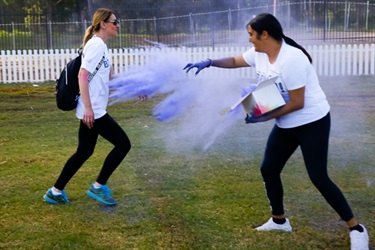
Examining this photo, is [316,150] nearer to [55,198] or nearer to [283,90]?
[283,90]

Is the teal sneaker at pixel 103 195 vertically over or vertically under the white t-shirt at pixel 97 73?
under

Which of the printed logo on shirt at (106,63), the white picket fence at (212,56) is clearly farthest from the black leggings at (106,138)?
the white picket fence at (212,56)

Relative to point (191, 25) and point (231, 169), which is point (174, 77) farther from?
point (191, 25)

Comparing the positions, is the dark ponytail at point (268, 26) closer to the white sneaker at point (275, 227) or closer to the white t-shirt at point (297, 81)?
the white t-shirt at point (297, 81)

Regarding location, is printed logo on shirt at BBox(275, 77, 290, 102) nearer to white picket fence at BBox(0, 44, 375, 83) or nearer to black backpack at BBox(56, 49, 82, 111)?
black backpack at BBox(56, 49, 82, 111)

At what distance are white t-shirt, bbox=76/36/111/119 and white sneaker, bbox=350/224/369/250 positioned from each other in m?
2.41

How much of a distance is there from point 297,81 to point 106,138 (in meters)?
2.02

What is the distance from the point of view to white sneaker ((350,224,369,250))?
4816 millimetres

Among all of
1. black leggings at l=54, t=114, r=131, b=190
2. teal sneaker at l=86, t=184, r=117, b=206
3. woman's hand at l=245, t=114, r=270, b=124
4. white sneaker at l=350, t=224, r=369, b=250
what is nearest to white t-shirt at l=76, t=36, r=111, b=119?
black leggings at l=54, t=114, r=131, b=190

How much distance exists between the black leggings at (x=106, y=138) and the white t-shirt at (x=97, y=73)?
0.43 ft

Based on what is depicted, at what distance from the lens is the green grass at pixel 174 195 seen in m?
5.20

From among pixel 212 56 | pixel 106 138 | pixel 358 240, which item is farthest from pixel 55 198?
pixel 212 56

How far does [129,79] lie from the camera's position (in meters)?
7.68

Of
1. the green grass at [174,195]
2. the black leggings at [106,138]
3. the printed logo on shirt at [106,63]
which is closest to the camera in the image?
the green grass at [174,195]
